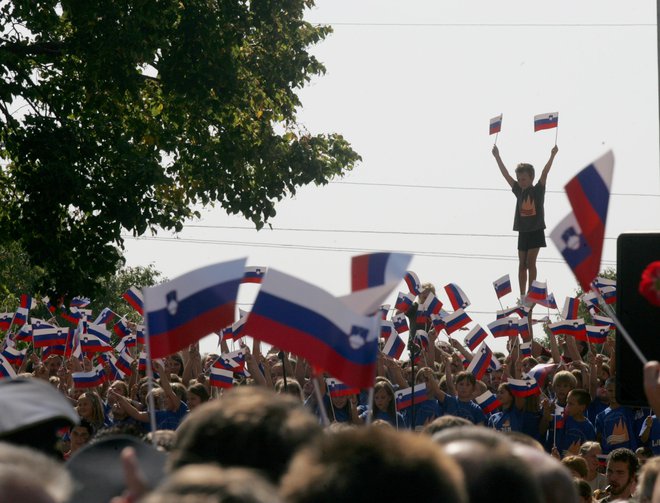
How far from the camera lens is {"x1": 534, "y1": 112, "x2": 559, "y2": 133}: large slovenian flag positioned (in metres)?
13.5

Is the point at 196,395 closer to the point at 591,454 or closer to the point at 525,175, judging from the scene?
the point at 591,454

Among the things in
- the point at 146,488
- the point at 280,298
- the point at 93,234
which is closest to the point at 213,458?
the point at 146,488

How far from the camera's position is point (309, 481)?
1.96m

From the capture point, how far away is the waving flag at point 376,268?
602 centimetres

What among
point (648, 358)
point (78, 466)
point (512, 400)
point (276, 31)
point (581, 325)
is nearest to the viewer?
point (78, 466)

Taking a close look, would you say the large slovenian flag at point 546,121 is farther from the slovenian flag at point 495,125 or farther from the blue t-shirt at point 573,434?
the blue t-shirt at point 573,434

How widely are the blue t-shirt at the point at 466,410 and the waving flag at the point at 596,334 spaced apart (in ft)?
8.40

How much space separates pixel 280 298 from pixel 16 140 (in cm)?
1164

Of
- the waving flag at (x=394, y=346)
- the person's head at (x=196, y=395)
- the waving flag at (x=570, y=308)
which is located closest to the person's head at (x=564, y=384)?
the person's head at (x=196, y=395)

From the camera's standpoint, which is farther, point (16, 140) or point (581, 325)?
point (16, 140)

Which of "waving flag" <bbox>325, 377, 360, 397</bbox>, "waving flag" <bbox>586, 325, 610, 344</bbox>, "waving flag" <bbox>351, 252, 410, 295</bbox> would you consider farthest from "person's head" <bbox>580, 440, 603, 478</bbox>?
"waving flag" <bbox>586, 325, 610, 344</bbox>

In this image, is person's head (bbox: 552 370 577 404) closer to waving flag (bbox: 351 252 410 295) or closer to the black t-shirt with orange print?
the black t-shirt with orange print

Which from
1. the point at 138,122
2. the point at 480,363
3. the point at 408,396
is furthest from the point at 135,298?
the point at 408,396

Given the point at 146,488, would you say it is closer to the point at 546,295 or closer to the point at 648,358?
the point at 648,358
